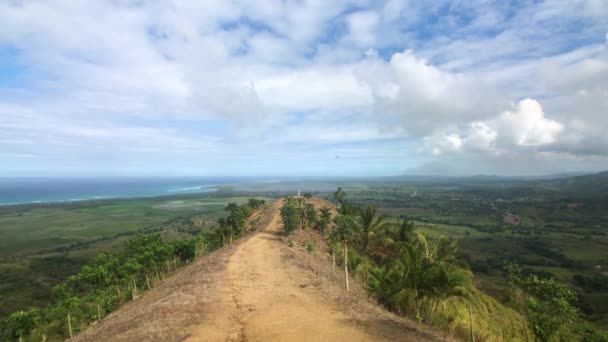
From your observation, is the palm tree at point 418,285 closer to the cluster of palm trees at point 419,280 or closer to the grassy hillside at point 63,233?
the cluster of palm trees at point 419,280

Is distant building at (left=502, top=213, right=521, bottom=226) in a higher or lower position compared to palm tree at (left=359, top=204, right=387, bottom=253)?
lower

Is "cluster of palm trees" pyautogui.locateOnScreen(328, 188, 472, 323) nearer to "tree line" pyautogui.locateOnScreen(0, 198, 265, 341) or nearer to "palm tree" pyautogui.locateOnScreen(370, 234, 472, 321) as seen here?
"palm tree" pyautogui.locateOnScreen(370, 234, 472, 321)

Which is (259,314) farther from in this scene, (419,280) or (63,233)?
(63,233)

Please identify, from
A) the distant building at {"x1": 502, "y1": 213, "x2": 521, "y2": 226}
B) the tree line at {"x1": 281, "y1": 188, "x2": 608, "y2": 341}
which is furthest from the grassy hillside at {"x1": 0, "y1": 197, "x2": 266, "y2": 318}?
the distant building at {"x1": 502, "y1": 213, "x2": 521, "y2": 226}

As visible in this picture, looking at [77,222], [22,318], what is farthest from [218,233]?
[77,222]

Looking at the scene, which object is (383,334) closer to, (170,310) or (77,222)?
(170,310)

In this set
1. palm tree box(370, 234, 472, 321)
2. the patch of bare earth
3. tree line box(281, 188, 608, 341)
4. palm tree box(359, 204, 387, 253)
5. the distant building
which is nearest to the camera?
the patch of bare earth
